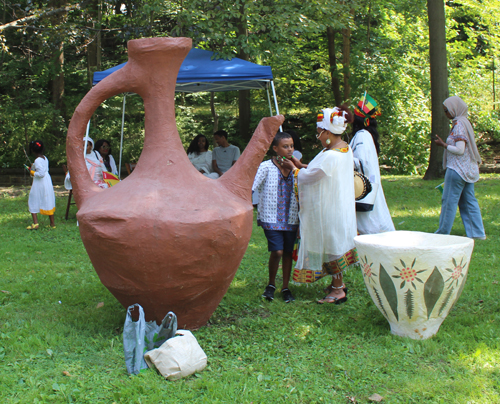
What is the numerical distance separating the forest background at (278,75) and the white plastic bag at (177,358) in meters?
7.45

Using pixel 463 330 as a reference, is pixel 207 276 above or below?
above

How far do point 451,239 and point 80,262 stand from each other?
164 inches

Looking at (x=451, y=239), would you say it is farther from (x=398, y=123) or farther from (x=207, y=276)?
(x=398, y=123)

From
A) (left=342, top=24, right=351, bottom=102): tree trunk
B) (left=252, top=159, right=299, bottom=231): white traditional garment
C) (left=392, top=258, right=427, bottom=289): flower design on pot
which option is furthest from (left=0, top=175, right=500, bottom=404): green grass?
(left=342, top=24, right=351, bottom=102): tree trunk

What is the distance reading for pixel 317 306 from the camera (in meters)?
4.28

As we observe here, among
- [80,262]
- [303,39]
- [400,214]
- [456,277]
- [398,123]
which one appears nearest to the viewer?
[456,277]

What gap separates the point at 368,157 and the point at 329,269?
124 cm

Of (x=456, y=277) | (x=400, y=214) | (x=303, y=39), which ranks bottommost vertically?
(x=400, y=214)

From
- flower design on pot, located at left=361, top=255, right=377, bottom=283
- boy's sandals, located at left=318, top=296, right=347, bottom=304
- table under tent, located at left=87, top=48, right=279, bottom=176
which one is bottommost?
boy's sandals, located at left=318, top=296, right=347, bottom=304

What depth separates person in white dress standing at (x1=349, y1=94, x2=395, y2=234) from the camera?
4797 millimetres

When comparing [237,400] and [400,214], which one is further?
[400,214]

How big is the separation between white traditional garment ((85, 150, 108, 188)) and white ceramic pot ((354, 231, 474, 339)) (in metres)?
5.04

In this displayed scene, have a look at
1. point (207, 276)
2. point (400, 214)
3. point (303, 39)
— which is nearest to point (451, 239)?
point (207, 276)

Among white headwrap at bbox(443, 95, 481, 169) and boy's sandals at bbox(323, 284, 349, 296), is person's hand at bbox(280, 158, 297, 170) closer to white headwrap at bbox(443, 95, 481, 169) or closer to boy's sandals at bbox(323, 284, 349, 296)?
boy's sandals at bbox(323, 284, 349, 296)
